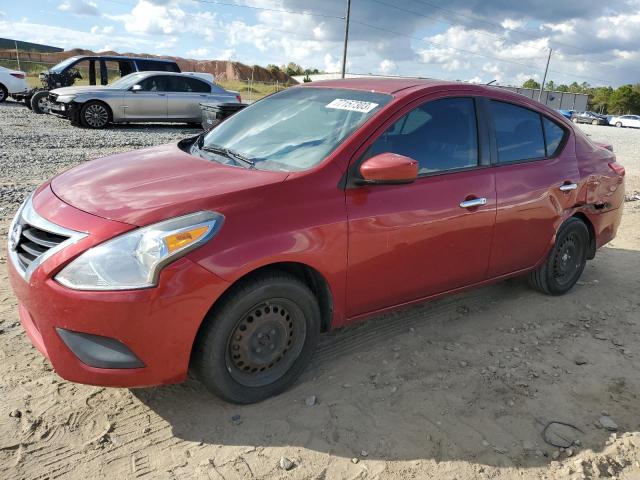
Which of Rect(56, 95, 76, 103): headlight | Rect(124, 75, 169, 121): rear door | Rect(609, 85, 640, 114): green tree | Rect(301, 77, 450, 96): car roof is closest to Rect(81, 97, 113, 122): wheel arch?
Rect(56, 95, 76, 103): headlight

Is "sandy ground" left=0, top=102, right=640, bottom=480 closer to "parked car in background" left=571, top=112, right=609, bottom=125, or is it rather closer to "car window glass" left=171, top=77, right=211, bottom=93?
"car window glass" left=171, top=77, right=211, bottom=93

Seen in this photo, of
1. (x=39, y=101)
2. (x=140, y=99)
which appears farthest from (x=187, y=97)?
(x=39, y=101)

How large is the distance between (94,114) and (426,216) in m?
12.0

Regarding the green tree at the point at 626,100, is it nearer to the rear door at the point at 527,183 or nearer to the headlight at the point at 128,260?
the rear door at the point at 527,183

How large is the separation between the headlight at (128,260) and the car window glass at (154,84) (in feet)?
40.9

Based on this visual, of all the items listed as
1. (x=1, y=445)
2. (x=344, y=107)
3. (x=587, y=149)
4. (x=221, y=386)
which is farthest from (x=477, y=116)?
(x=1, y=445)

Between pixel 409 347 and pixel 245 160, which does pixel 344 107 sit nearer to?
pixel 245 160

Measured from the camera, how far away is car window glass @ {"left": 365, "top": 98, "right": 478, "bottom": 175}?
10.7 feet

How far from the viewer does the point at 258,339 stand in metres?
2.83

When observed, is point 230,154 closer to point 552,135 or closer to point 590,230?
point 552,135

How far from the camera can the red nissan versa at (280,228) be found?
2412mm

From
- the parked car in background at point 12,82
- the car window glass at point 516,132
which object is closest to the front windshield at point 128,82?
the parked car in background at point 12,82

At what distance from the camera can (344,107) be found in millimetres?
3402

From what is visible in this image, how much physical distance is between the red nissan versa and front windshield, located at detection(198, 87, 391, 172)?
0.05ft
